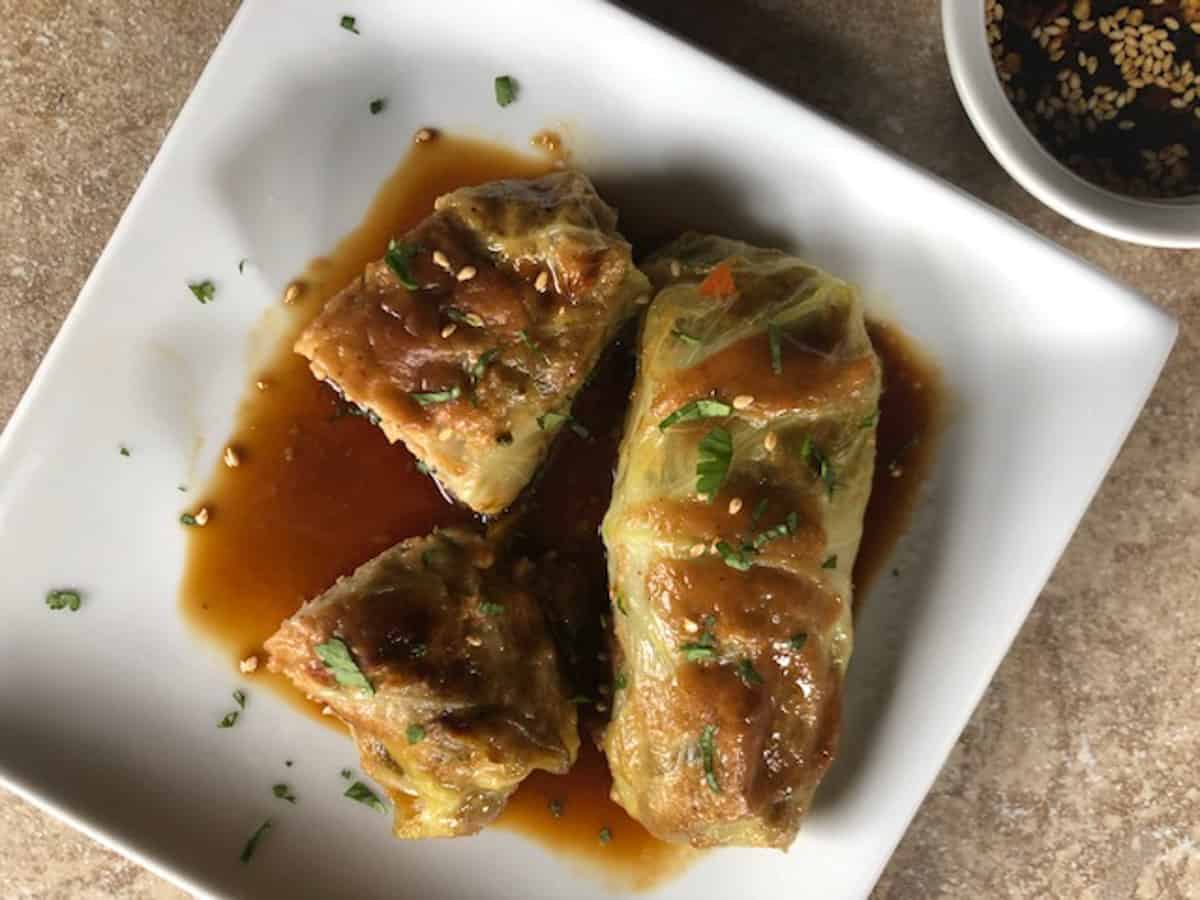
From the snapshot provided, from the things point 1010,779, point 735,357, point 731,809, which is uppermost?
point 735,357

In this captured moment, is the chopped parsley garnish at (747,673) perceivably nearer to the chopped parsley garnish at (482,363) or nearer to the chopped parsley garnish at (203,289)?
the chopped parsley garnish at (482,363)

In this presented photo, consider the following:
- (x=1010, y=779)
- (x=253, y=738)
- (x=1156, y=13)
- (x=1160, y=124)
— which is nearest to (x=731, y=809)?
(x=1010, y=779)

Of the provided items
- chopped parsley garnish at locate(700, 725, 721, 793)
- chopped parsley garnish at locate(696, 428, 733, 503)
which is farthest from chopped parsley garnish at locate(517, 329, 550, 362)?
chopped parsley garnish at locate(700, 725, 721, 793)

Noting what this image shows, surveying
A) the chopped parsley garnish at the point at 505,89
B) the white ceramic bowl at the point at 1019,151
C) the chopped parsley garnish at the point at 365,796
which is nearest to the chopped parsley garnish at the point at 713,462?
the white ceramic bowl at the point at 1019,151

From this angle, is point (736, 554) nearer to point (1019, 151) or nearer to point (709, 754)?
point (709, 754)

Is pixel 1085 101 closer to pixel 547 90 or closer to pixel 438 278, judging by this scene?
pixel 547 90

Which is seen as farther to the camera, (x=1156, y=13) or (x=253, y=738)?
(x=253, y=738)

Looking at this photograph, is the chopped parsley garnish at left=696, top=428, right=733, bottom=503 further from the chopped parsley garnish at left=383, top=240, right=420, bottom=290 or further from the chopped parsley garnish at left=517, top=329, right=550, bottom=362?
the chopped parsley garnish at left=383, top=240, right=420, bottom=290
